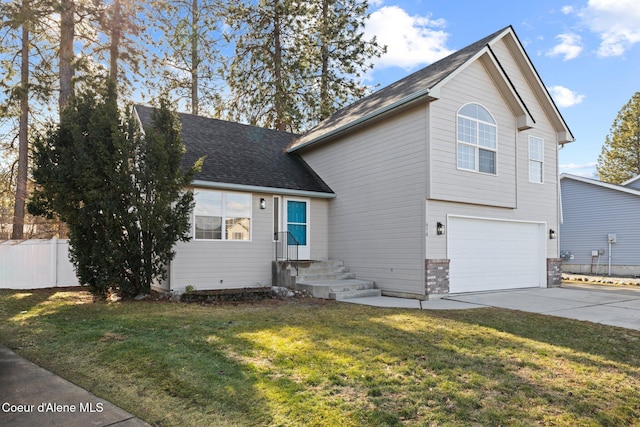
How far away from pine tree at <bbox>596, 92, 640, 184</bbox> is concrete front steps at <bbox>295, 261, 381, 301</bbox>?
2636cm

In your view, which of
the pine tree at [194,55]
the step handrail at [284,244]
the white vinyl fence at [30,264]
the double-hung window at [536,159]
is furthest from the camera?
the pine tree at [194,55]

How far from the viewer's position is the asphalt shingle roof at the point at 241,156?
444 inches

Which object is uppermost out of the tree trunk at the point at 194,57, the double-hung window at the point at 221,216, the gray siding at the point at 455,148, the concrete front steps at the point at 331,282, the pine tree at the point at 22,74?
the tree trunk at the point at 194,57

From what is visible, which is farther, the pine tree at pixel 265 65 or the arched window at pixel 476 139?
the pine tree at pixel 265 65

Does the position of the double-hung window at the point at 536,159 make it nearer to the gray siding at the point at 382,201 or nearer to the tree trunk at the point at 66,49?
the gray siding at the point at 382,201

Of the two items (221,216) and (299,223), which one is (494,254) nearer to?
(299,223)

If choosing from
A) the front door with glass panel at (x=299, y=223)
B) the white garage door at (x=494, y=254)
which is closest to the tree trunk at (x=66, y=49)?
the front door with glass panel at (x=299, y=223)

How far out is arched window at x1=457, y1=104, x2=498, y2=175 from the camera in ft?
34.7

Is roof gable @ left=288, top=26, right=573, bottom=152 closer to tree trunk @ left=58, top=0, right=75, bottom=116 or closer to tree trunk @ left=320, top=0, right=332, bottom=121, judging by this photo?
tree trunk @ left=58, top=0, right=75, bottom=116

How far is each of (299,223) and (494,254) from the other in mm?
5580

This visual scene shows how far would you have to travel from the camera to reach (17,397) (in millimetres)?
3582

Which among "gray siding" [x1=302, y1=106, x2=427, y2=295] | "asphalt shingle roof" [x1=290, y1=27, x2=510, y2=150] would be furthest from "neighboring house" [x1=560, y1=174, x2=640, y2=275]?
"gray siding" [x1=302, y1=106, x2=427, y2=295]

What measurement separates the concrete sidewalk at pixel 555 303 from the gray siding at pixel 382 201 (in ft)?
3.09

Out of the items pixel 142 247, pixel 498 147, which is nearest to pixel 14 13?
pixel 142 247
